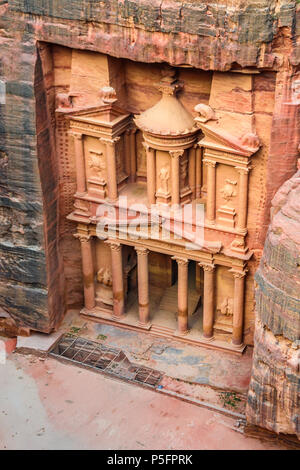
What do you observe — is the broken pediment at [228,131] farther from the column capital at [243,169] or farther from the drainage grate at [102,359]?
the drainage grate at [102,359]

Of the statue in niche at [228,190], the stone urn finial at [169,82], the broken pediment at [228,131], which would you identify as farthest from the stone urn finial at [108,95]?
the statue in niche at [228,190]

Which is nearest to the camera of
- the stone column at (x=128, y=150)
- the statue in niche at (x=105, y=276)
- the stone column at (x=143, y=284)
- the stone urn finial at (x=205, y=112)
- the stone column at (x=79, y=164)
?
the stone urn finial at (x=205, y=112)

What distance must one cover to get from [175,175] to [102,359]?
6.19 m

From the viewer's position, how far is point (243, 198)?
890 inches

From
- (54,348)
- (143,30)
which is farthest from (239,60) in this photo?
(54,348)

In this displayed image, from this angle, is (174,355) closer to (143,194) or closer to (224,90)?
(143,194)

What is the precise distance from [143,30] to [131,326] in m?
9.60

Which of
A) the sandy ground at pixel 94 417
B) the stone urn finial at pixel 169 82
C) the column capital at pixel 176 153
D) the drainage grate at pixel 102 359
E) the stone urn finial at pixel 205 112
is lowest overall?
the sandy ground at pixel 94 417

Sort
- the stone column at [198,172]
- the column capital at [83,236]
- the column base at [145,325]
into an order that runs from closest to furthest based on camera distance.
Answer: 1. the stone column at [198,172]
2. the column capital at [83,236]
3. the column base at [145,325]

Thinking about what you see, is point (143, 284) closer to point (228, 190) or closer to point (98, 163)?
point (98, 163)

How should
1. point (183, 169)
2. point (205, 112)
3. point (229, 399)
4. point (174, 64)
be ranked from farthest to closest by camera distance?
1. point (183, 169)
2. point (229, 399)
3. point (205, 112)
4. point (174, 64)

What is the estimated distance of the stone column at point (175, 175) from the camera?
23.2 meters

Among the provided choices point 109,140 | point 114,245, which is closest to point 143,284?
point 114,245

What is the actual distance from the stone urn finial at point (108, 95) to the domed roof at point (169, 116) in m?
1.08
